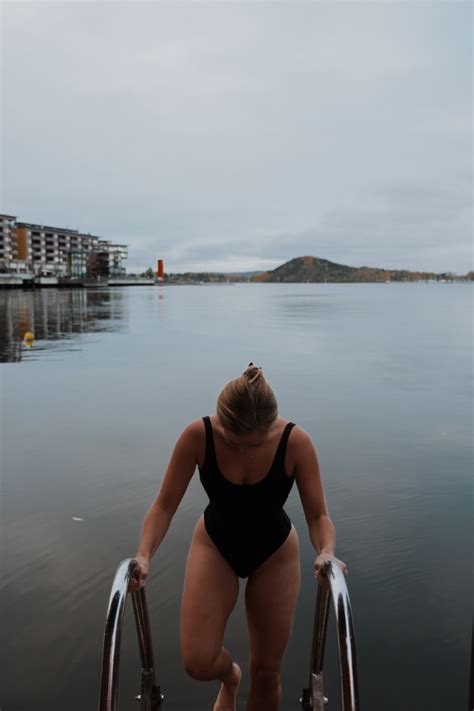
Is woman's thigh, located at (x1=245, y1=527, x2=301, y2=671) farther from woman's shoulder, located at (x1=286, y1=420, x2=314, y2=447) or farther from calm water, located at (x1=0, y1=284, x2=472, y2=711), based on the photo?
calm water, located at (x1=0, y1=284, x2=472, y2=711)

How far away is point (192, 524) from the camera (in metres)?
5.75

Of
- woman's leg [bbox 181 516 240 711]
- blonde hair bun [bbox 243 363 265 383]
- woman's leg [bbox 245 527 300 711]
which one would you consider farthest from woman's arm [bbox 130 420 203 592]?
woman's leg [bbox 245 527 300 711]

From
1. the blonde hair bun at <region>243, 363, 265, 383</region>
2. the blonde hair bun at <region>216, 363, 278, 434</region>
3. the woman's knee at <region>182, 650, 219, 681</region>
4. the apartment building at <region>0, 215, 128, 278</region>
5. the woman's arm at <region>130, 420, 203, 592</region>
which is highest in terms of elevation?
the apartment building at <region>0, 215, 128, 278</region>

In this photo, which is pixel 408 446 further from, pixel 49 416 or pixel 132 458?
pixel 49 416

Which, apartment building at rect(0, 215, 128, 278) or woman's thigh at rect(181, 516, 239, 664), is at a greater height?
apartment building at rect(0, 215, 128, 278)

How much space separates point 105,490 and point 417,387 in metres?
9.03

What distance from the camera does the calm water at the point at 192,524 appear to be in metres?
3.57

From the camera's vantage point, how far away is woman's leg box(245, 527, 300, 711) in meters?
2.62

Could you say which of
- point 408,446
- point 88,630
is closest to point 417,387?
point 408,446

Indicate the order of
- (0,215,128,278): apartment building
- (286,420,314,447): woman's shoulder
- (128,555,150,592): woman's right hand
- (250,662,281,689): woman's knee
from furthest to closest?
1. (0,215,128,278): apartment building
2. (250,662,281,689): woman's knee
3. (286,420,314,447): woman's shoulder
4. (128,555,150,592): woman's right hand

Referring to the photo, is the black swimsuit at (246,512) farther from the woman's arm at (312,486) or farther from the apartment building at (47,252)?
Answer: the apartment building at (47,252)

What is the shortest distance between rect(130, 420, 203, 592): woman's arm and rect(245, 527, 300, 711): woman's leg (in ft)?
1.59

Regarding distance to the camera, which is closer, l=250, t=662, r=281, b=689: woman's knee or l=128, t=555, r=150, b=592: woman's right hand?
l=128, t=555, r=150, b=592: woman's right hand

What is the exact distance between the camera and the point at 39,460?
769 centimetres
